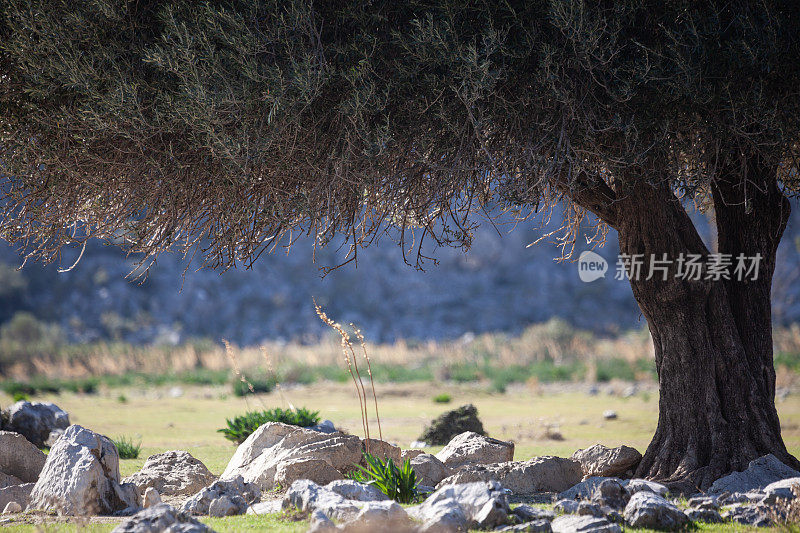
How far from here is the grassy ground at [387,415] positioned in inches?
468

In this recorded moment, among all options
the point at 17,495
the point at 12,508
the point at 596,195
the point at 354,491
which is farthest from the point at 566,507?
the point at 17,495

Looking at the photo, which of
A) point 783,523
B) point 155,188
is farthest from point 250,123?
point 783,523

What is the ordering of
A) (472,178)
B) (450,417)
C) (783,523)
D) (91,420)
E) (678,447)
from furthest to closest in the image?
(91,420) < (450,417) < (678,447) < (472,178) < (783,523)

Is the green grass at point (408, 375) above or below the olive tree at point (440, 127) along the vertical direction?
below

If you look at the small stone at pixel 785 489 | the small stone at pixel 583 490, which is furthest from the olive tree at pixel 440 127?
the small stone at pixel 785 489

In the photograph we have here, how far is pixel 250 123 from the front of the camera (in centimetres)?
680

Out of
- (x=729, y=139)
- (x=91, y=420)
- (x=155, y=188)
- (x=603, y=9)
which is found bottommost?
(x=91, y=420)

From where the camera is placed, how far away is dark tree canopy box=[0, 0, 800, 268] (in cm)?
640

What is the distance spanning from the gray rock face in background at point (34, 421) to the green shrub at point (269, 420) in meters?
2.73

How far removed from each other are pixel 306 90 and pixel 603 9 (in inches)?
98.7

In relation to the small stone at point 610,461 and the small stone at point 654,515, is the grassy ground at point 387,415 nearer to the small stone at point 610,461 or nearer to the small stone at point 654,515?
the small stone at point 654,515

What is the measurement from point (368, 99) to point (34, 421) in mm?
8555

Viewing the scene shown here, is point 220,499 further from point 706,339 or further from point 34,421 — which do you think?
point 34,421

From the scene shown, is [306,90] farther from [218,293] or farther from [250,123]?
[218,293]
